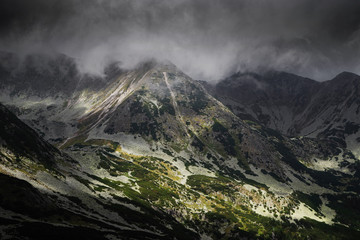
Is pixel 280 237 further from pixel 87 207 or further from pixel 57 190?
pixel 57 190

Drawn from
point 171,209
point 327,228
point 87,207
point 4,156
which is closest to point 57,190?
point 87,207

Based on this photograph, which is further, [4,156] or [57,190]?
[4,156]

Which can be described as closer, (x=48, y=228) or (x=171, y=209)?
(x=48, y=228)

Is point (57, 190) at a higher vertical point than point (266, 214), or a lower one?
lower

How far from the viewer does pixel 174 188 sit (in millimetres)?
162625

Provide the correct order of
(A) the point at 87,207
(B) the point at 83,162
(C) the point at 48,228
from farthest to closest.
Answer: (B) the point at 83,162 → (A) the point at 87,207 → (C) the point at 48,228

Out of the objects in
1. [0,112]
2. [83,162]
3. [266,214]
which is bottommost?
[83,162]

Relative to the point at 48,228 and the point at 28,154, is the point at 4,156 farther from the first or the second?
the point at 48,228

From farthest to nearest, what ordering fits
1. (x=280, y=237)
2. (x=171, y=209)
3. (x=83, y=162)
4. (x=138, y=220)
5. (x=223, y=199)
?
(x=223, y=199), (x=83, y=162), (x=280, y=237), (x=171, y=209), (x=138, y=220)

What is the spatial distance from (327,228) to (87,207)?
158 m

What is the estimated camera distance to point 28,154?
4011 inches

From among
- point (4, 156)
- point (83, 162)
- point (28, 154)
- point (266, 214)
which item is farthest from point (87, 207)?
point (266, 214)

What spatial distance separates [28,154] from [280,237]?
127 meters

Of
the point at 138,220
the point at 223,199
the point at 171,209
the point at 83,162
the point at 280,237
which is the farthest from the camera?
the point at 223,199
